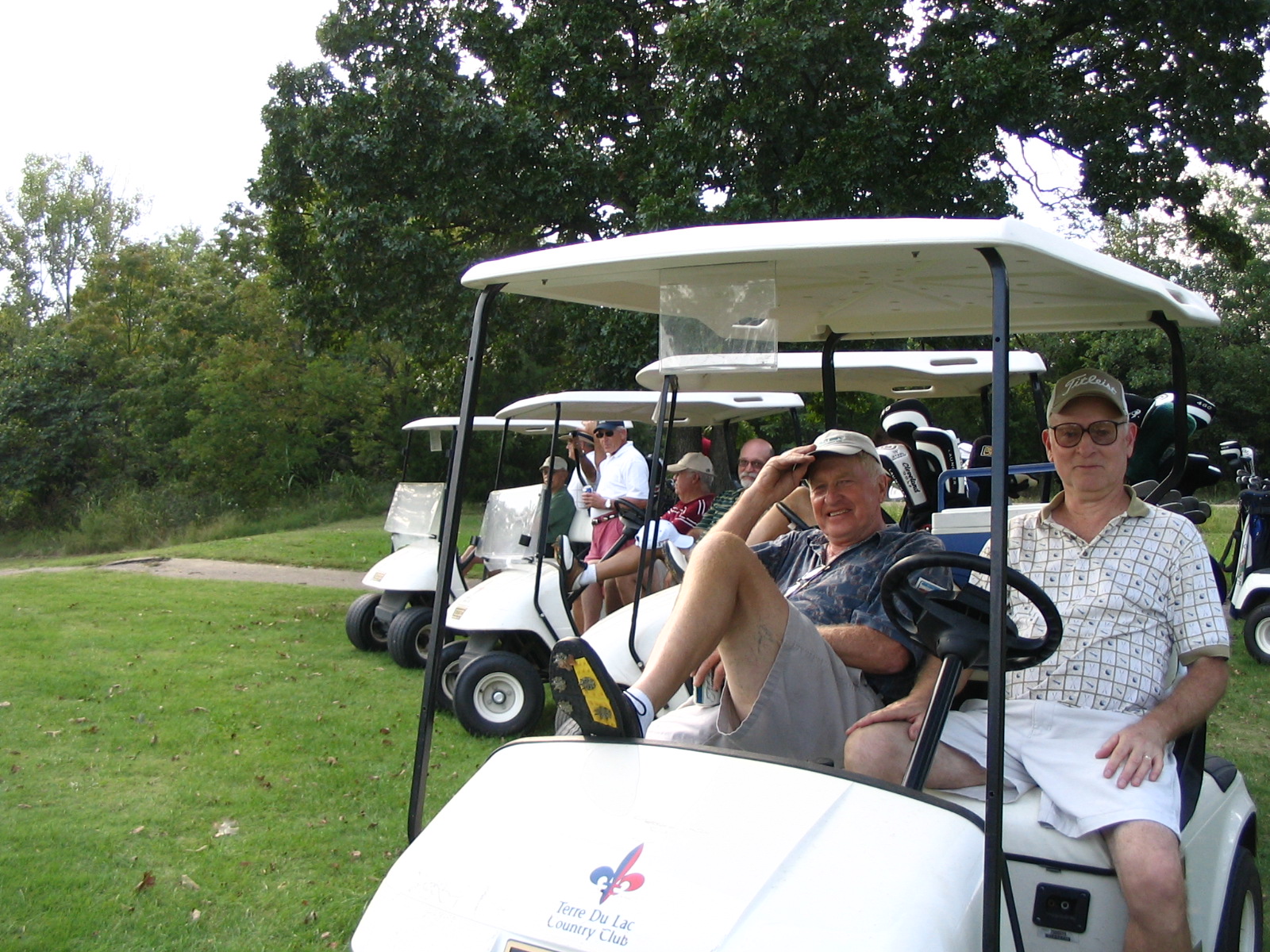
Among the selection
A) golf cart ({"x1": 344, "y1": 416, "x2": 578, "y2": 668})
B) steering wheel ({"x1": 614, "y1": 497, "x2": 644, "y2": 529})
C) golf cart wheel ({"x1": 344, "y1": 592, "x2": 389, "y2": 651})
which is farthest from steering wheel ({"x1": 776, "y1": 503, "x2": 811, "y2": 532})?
golf cart wheel ({"x1": 344, "y1": 592, "x2": 389, "y2": 651})

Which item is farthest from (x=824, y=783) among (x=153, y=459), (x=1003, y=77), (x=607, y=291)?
(x=153, y=459)

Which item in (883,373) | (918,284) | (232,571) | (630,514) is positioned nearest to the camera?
(918,284)

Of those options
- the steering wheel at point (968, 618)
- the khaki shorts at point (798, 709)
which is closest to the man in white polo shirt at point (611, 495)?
the khaki shorts at point (798, 709)

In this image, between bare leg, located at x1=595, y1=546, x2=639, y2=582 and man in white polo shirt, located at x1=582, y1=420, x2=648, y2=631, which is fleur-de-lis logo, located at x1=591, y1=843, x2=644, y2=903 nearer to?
bare leg, located at x1=595, y1=546, x2=639, y2=582

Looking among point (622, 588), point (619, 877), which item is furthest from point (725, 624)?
point (622, 588)

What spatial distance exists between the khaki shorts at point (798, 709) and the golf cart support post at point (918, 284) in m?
0.71

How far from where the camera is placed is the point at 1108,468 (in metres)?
2.83

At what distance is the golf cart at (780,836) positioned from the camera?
1834mm

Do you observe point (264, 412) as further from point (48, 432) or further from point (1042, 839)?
point (1042, 839)

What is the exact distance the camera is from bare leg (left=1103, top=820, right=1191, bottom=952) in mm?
2166

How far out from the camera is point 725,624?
2.60 meters

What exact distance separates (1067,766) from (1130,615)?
0.46 meters

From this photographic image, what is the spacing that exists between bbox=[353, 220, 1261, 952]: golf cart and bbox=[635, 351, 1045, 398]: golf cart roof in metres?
2.16

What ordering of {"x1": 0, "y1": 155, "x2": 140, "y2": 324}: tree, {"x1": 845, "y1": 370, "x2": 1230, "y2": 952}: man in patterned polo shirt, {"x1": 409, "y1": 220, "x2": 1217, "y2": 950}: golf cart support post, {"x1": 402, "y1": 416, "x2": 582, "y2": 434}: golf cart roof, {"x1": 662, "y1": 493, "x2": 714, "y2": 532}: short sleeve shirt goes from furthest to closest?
{"x1": 0, "y1": 155, "x2": 140, "y2": 324}: tree < {"x1": 402, "y1": 416, "x2": 582, "y2": 434}: golf cart roof < {"x1": 662, "y1": 493, "x2": 714, "y2": 532}: short sleeve shirt < {"x1": 845, "y1": 370, "x2": 1230, "y2": 952}: man in patterned polo shirt < {"x1": 409, "y1": 220, "x2": 1217, "y2": 950}: golf cart support post
